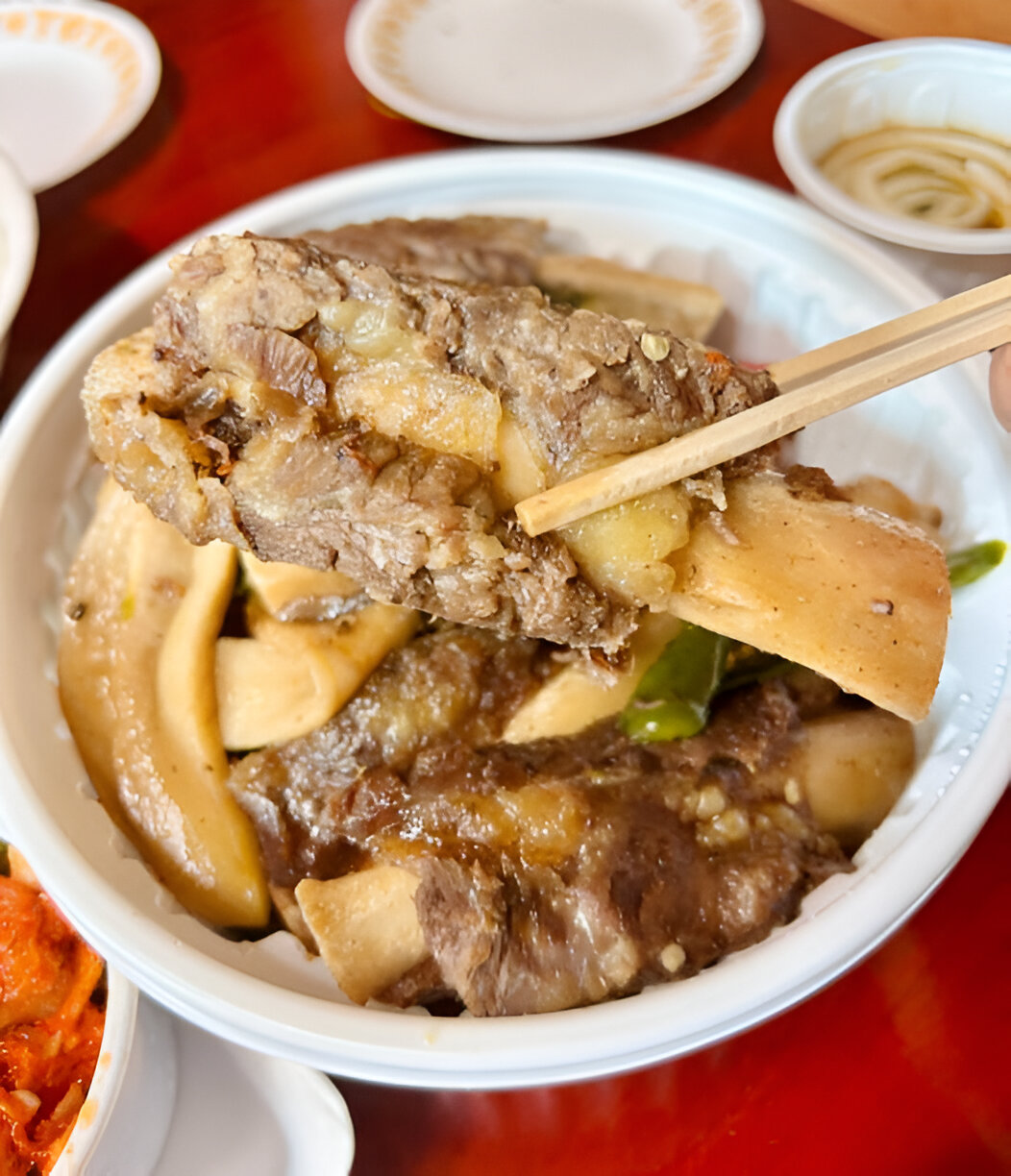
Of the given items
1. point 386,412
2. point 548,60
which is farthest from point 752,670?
point 548,60

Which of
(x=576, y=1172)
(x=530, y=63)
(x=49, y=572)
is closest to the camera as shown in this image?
(x=576, y=1172)

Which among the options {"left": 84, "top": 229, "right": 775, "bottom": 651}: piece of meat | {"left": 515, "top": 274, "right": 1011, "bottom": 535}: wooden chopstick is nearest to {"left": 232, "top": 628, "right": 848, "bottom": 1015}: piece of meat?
{"left": 84, "top": 229, "right": 775, "bottom": 651}: piece of meat

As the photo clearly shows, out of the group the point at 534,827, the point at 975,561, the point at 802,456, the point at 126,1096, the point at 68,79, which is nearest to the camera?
the point at 126,1096

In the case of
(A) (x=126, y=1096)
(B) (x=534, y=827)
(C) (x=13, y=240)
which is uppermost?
(C) (x=13, y=240)

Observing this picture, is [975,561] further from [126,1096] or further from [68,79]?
[68,79]

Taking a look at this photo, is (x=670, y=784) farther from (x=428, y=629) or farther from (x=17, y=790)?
(x=17, y=790)

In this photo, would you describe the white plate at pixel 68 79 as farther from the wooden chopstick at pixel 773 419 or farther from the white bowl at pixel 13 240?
the wooden chopstick at pixel 773 419

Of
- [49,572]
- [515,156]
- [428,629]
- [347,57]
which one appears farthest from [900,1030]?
[347,57]
